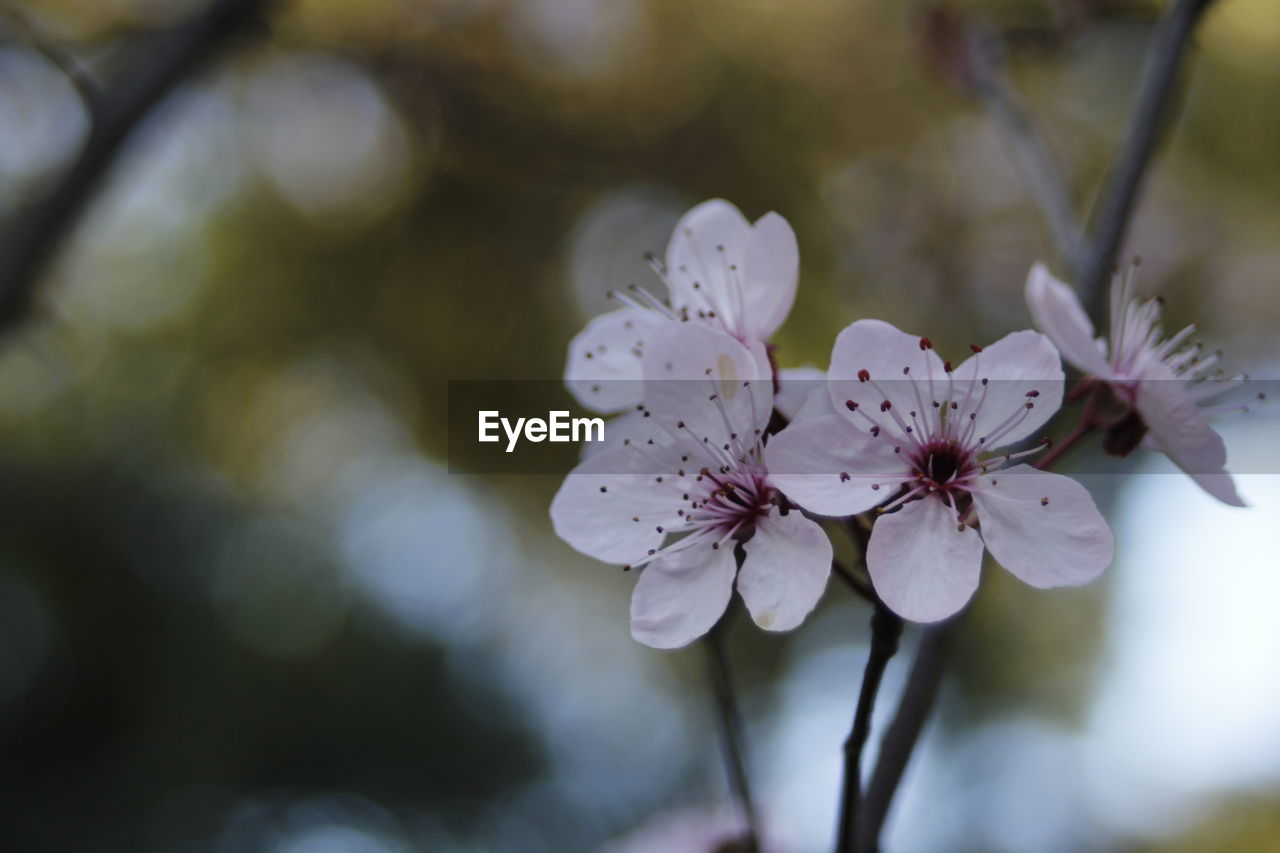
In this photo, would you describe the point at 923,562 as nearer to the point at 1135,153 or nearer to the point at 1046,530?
the point at 1046,530

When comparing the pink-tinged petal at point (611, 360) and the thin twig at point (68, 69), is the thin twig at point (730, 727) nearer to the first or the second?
the pink-tinged petal at point (611, 360)

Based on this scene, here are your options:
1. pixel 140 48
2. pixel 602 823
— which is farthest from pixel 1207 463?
pixel 602 823

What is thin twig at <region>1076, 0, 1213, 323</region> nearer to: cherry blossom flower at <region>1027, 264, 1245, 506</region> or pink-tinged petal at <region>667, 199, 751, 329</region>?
cherry blossom flower at <region>1027, 264, 1245, 506</region>

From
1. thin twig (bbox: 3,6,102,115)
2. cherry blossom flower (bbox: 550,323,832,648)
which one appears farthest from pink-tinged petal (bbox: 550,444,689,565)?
thin twig (bbox: 3,6,102,115)

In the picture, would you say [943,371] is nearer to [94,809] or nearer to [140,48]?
[140,48]

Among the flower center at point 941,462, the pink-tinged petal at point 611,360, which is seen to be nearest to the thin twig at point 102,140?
the pink-tinged petal at point 611,360
